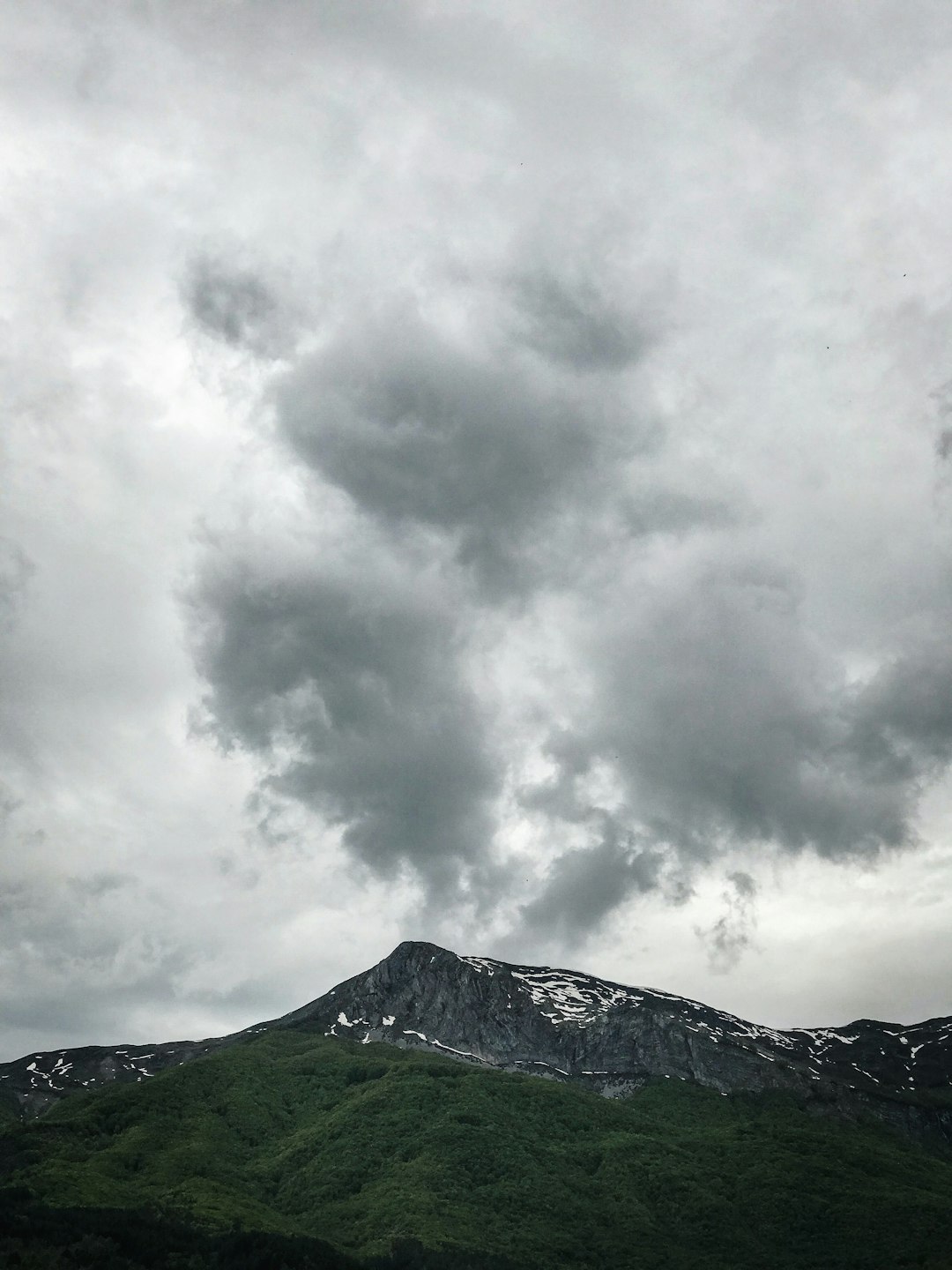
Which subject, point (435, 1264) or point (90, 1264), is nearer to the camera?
point (90, 1264)

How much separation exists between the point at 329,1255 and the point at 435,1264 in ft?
65.3

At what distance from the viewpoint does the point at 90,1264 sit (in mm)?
163625

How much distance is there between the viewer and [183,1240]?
593 feet

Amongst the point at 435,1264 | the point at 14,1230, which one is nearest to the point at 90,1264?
the point at 14,1230

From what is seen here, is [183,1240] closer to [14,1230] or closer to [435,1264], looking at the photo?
[14,1230]

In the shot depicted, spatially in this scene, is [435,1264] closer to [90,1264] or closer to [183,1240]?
[183,1240]

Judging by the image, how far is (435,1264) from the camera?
189m

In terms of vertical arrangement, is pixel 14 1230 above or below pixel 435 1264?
above

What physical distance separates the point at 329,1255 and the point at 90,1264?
1625 inches

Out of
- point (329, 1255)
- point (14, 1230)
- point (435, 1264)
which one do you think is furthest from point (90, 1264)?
point (435, 1264)

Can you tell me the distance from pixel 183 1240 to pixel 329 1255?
2548cm

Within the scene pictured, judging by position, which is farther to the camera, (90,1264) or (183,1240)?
(183,1240)

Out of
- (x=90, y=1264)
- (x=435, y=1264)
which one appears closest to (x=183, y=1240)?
Answer: (x=90, y=1264)

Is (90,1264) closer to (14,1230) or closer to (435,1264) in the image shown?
(14,1230)
